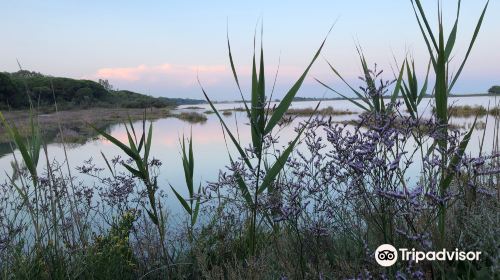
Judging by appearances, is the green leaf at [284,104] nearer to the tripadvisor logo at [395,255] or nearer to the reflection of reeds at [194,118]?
the tripadvisor logo at [395,255]

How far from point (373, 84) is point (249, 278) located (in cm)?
107

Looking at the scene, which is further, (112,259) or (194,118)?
(194,118)

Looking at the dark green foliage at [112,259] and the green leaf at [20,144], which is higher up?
the green leaf at [20,144]

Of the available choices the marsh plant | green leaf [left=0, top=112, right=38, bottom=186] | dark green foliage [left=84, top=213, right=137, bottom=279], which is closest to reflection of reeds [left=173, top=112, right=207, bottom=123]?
dark green foliage [left=84, top=213, right=137, bottom=279]

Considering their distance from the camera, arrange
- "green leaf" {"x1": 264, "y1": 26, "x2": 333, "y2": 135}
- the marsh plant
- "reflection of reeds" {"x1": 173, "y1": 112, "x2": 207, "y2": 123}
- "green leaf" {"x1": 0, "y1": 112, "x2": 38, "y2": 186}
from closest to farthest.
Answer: the marsh plant < "green leaf" {"x1": 264, "y1": 26, "x2": 333, "y2": 135} < "green leaf" {"x1": 0, "y1": 112, "x2": 38, "y2": 186} < "reflection of reeds" {"x1": 173, "y1": 112, "x2": 207, "y2": 123}

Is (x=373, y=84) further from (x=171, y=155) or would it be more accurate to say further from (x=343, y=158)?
(x=171, y=155)

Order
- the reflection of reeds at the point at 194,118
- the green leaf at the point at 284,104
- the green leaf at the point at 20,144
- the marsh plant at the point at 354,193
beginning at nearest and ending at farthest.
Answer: the marsh plant at the point at 354,193, the green leaf at the point at 284,104, the green leaf at the point at 20,144, the reflection of reeds at the point at 194,118

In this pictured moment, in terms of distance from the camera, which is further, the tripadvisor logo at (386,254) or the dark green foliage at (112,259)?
the dark green foliage at (112,259)

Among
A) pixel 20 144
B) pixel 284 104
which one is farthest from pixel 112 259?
pixel 284 104

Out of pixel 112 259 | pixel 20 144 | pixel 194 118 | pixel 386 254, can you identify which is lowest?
pixel 194 118

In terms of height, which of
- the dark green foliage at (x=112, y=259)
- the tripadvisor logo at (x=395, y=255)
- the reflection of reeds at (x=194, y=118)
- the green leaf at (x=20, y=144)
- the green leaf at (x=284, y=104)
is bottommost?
the reflection of reeds at (x=194, y=118)

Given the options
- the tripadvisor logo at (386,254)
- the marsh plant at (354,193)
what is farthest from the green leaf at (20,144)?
the tripadvisor logo at (386,254)

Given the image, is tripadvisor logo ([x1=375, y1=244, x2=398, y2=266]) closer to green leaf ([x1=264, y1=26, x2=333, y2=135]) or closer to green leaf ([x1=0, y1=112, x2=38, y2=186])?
green leaf ([x1=264, y1=26, x2=333, y2=135])

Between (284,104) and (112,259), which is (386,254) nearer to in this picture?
(284,104)
